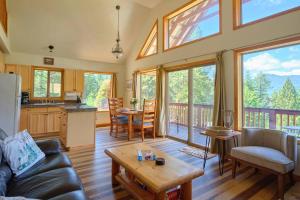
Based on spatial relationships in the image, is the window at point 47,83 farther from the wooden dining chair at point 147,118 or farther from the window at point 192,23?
the window at point 192,23

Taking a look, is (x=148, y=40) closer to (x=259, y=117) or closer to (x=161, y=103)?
(x=161, y=103)

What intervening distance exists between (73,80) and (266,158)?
5.50m

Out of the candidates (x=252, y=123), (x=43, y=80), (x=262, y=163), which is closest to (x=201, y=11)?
(x=252, y=123)

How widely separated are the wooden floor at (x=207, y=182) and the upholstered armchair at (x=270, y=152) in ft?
0.73

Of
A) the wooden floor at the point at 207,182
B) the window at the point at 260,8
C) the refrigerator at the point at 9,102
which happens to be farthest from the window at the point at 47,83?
the window at the point at 260,8

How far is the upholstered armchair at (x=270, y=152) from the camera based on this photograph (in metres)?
2.10

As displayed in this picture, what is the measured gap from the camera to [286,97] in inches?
109

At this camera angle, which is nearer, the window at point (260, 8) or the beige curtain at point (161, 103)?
the window at point (260, 8)

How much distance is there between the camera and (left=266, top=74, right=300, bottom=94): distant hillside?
104 inches

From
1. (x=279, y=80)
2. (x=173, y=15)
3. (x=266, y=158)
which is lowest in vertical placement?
(x=266, y=158)

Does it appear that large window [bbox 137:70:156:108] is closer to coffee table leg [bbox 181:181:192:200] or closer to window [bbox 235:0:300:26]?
window [bbox 235:0:300:26]

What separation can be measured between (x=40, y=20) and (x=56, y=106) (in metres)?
2.29

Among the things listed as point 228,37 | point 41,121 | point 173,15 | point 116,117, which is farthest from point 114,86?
point 228,37

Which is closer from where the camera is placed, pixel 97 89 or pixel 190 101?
pixel 190 101
